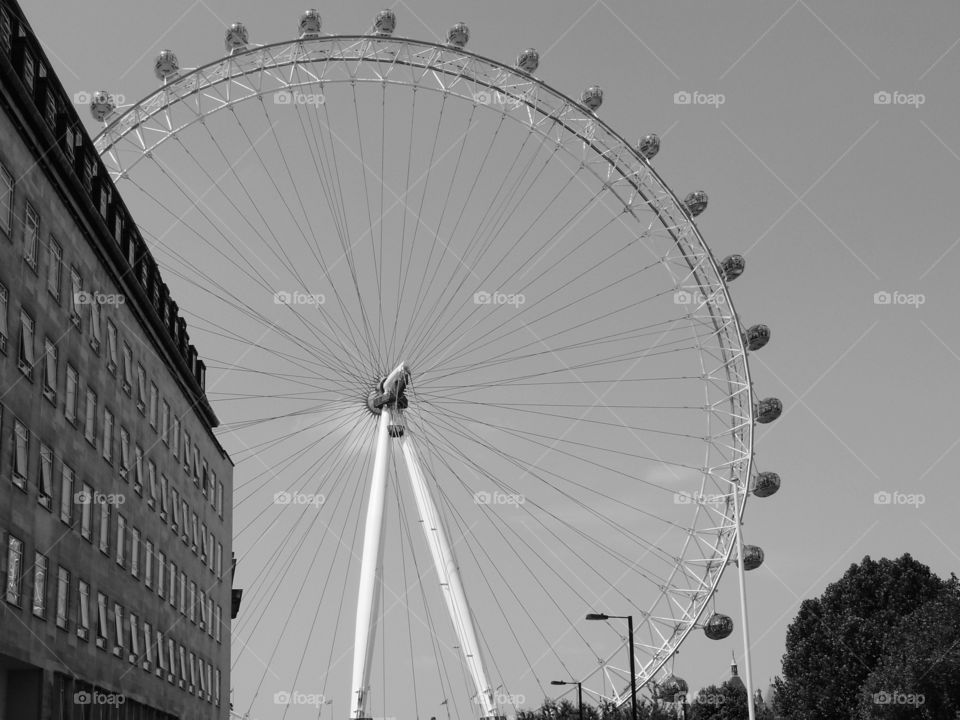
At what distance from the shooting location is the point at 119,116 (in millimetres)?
53531

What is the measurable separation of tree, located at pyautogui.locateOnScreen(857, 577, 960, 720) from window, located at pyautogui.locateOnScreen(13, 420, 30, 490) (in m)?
49.9

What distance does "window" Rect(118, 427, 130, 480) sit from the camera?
4522cm

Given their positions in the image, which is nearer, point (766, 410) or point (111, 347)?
point (111, 347)

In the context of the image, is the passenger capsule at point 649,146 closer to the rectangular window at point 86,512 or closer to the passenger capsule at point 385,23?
the passenger capsule at point 385,23

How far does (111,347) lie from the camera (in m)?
44.6

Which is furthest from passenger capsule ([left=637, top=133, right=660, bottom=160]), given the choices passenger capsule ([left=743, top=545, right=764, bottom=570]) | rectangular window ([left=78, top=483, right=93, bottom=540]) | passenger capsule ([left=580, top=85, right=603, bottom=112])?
rectangular window ([left=78, top=483, right=93, bottom=540])

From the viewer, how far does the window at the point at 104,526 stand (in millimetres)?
42000

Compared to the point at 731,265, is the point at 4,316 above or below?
Answer: below

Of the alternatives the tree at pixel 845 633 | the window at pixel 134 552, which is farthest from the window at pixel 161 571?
the tree at pixel 845 633

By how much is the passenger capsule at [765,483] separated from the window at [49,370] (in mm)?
37796

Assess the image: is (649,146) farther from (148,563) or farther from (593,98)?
(148,563)

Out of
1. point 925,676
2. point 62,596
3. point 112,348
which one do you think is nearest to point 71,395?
point 62,596

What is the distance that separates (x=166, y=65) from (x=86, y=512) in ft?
73.0

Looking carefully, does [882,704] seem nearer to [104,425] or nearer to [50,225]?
A: [104,425]
